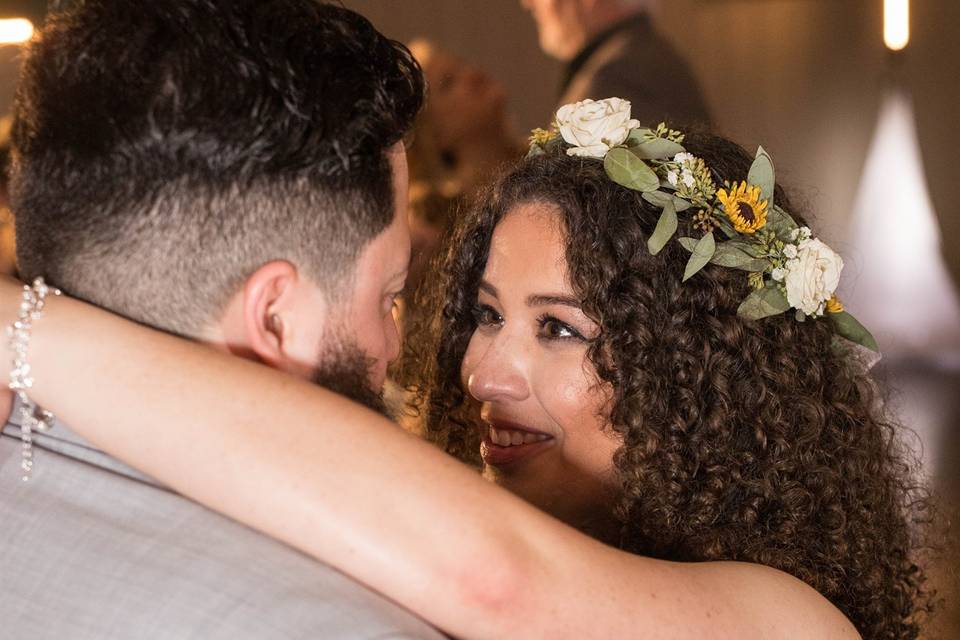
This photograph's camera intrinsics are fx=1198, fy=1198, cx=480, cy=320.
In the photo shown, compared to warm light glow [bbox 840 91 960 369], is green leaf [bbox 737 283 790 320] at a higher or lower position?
higher

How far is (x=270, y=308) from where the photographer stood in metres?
1.40

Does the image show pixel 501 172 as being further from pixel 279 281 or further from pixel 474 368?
pixel 279 281

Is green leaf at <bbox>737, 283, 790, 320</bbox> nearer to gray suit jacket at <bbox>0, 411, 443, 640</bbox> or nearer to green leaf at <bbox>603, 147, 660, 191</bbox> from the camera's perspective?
green leaf at <bbox>603, 147, 660, 191</bbox>

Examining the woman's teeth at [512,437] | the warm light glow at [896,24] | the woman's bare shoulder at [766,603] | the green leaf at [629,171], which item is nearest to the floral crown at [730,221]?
the green leaf at [629,171]

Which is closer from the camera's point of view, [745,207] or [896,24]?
[745,207]

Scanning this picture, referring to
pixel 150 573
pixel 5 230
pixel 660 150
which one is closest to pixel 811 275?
pixel 660 150

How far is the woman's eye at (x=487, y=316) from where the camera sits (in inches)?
88.5

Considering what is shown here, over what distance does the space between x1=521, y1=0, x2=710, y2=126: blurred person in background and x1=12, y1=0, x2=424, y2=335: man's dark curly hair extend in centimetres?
319

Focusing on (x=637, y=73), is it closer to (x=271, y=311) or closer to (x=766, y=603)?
(x=766, y=603)

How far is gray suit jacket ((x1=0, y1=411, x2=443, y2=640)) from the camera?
1106 mm

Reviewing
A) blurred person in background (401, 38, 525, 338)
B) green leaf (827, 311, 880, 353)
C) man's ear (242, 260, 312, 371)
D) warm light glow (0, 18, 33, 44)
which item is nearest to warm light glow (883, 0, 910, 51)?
blurred person in background (401, 38, 525, 338)

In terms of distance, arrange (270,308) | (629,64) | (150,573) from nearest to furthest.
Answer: (150,573) < (270,308) < (629,64)

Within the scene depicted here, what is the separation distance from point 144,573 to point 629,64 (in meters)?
3.68

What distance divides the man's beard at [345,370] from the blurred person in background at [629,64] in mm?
3158
